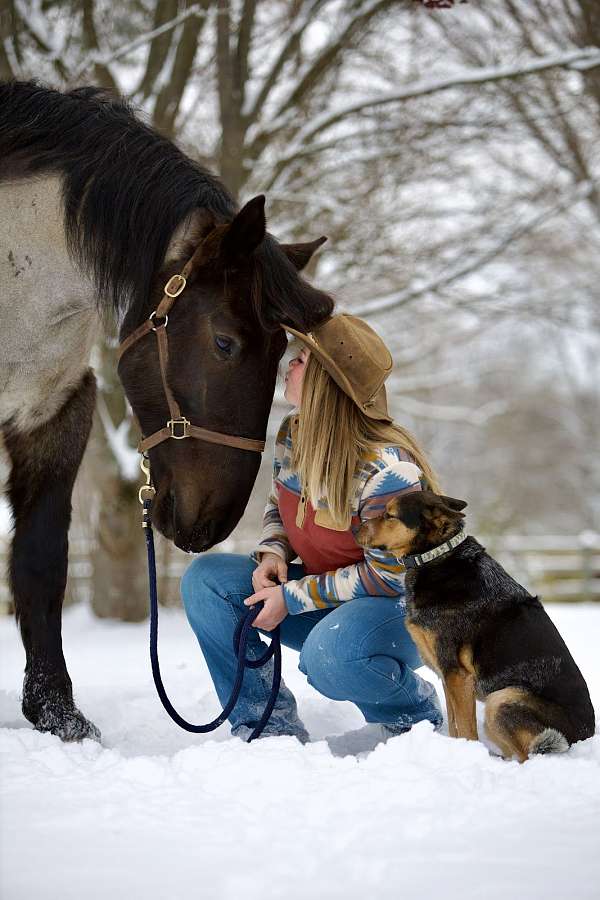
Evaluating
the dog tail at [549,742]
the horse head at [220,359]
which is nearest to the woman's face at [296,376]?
the horse head at [220,359]

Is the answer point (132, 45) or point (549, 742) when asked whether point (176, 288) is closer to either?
point (549, 742)

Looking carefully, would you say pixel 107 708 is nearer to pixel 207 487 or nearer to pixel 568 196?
pixel 207 487

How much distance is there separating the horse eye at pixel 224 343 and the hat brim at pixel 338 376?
19 centimetres

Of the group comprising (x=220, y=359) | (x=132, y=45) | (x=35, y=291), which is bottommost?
(x=220, y=359)

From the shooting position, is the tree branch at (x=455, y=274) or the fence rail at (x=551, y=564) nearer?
the tree branch at (x=455, y=274)

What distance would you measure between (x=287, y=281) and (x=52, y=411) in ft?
3.82

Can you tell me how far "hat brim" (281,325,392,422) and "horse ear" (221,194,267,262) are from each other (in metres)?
0.28

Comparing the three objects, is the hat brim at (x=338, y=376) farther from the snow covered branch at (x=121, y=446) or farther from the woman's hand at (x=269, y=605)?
the snow covered branch at (x=121, y=446)

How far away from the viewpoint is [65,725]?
3178 mm

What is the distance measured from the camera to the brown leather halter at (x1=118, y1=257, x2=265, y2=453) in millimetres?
2828

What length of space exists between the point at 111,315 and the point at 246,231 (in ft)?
2.30

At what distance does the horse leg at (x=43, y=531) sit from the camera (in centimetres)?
332

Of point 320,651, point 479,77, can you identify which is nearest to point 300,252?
point 320,651

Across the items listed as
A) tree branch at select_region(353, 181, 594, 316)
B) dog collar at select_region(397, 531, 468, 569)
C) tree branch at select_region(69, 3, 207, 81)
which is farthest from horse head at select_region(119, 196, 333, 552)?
tree branch at select_region(353, 181, 594, 316)
